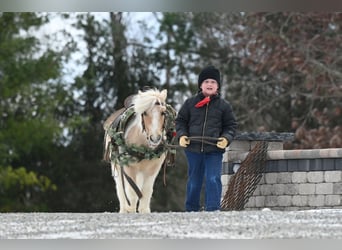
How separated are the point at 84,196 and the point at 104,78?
123 inches

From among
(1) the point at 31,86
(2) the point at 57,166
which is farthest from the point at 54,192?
(1) the point at 31,86

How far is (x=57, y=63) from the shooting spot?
105 ft

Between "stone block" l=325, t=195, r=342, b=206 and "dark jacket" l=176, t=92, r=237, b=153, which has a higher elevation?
"dark jacket" l=176, t=92, r=237, b=153

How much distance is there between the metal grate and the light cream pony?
3.47 metres

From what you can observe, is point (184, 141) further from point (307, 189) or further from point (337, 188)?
point (307, 189)

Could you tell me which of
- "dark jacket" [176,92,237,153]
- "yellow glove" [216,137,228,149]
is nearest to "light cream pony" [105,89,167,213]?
"dark jacket" [176,92,237,153]

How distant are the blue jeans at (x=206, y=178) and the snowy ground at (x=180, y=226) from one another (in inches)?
45.8

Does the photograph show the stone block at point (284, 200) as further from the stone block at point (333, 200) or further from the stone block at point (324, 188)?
the stone block at point (333, 200)

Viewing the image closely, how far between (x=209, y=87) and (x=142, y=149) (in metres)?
0.99

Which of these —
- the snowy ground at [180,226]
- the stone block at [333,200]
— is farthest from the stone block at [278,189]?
the snowy ground at [180,226]

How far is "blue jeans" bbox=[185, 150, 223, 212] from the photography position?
1315cm

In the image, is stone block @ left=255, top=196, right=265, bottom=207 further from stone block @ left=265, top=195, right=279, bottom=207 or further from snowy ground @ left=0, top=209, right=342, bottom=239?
snowy ground @ left=0, top=209, right=342, bottom=239

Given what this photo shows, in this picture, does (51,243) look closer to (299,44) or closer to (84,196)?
(299,44)

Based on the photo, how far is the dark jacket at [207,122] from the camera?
1313 centimetres
